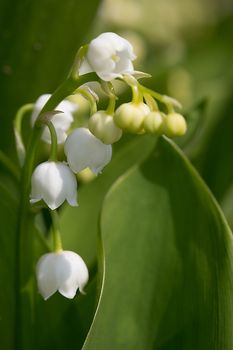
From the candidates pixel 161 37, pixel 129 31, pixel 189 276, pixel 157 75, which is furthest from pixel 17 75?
pixel 161 37

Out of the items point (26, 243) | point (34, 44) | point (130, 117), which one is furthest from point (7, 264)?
point (34, 44)

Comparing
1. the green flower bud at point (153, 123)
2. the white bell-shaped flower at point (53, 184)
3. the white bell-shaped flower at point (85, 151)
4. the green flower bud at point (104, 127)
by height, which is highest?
the green flower bud at point (153, 123)

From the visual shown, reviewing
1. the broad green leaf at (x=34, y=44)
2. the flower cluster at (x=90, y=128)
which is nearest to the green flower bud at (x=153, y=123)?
the flower cluster at (x=90, y=128)

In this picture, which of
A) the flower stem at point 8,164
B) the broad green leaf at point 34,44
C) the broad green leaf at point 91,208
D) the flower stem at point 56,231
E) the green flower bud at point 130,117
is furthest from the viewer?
the broad green leaf at point 34,44

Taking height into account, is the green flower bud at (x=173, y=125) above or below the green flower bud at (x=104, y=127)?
above

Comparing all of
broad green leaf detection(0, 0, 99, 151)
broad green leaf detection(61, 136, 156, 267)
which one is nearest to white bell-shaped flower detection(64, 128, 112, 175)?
broad green leaf detection(61, 136, 156, 267)

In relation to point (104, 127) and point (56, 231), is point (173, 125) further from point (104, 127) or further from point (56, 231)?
point (56, 231)

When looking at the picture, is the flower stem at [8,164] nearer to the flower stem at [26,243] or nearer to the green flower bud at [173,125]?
the flower stem at [26,243]
